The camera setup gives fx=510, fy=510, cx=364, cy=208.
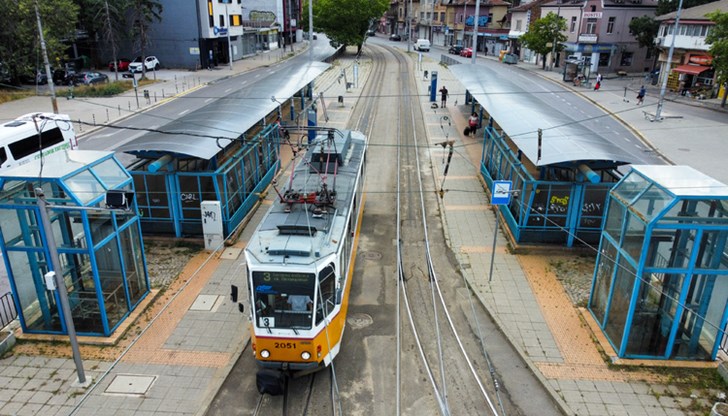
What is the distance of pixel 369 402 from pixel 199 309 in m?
6.24

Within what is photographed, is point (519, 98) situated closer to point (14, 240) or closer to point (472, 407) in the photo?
point (472, 407)

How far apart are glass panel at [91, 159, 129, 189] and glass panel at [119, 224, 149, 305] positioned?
132cm

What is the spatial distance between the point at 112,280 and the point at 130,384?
3.58 meters

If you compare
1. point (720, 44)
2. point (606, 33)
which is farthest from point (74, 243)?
point (606, 33)

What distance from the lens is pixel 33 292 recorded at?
14328mm

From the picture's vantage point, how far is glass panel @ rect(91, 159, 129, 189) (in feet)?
46.1

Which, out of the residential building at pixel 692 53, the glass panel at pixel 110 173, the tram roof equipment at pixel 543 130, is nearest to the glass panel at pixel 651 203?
the tram roof equipment at pixel 543 130

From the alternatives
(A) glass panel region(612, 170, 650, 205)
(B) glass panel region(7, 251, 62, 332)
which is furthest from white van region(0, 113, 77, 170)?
(A) glass panel region(612, 170, 650, 205)

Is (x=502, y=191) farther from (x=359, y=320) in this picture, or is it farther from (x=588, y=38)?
(x=588, y=38)

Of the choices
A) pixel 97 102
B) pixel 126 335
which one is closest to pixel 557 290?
pixel 126 335

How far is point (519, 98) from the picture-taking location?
90.3ft

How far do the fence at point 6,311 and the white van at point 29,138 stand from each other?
8.68 m

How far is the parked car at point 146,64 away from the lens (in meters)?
56.3

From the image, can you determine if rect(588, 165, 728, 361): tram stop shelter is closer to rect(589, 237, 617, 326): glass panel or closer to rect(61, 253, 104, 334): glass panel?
rect(589, 237, 617, 326): glass panel
